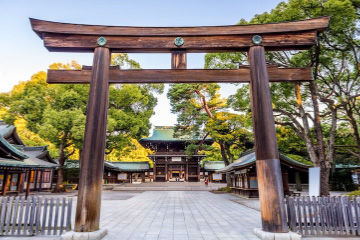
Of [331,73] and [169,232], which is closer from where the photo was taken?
[169,232]

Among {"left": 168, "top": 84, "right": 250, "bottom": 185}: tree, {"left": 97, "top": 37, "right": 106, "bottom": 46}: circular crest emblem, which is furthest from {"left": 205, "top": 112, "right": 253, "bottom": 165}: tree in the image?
{"left": 97, "top": 37, "right": 106, "bottom": 46}: circular crest emblem

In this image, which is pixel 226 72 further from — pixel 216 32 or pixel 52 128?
pixel 52 128

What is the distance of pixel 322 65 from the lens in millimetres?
11938

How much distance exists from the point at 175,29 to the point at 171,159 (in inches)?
1142

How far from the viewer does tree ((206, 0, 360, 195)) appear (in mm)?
9984

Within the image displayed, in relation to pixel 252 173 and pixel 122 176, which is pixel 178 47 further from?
pixel 122 176

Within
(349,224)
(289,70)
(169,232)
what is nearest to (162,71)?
(289,70)

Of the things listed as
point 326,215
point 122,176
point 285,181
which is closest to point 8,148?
point 326,215

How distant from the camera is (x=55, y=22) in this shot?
5.89 metres

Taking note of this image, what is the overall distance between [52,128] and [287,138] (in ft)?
71.1

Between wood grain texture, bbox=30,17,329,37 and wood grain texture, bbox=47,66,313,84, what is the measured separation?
114 cm

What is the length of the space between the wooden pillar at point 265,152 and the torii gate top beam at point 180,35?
0.57 m

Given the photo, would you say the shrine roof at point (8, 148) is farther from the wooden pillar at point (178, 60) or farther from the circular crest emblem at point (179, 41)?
the circular crest emblem at point (179, 41)

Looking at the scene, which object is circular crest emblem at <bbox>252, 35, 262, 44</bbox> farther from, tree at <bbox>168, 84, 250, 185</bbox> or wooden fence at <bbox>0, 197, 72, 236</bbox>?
tree at <bbox>168, 84, 250, 185</bbox>
